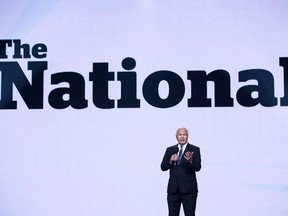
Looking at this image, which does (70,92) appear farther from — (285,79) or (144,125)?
(285,79)

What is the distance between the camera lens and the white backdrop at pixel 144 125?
20.8 ft

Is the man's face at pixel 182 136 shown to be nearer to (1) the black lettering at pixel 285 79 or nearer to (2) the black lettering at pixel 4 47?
(1) the black lettering at pixel 285 79

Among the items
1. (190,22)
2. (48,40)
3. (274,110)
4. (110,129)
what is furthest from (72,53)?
(274,110)

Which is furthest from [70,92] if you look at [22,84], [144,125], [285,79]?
[285,79]

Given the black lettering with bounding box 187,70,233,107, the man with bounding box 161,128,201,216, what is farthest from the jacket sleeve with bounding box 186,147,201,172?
the black lettering with bounding box 187,70,233,107

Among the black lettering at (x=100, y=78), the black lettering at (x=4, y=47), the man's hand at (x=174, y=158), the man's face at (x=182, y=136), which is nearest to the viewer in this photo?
the man's hand at (x=174, y=158)

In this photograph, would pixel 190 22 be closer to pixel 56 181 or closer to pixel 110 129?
pixel 110 129

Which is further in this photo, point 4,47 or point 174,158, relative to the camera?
point 4,47

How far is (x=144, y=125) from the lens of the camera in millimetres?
6496

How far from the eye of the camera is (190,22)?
6570mm

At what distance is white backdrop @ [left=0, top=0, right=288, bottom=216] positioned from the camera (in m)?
6.35

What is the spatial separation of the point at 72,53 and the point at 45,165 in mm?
1298

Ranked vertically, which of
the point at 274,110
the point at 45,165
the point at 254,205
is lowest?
the point at 254,205

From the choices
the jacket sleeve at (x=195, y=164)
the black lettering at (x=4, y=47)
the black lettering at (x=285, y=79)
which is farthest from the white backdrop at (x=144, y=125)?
the jacket sleeve at (x=195, y=164)
